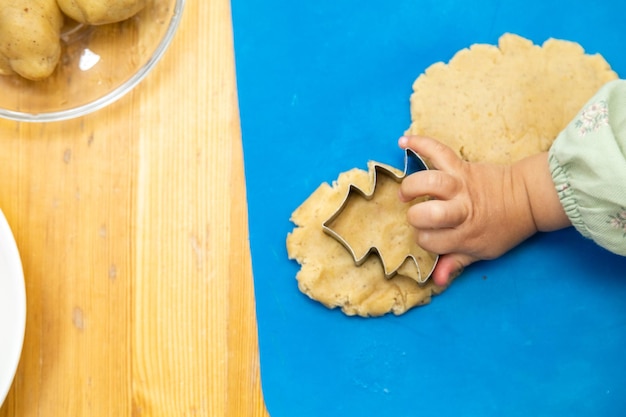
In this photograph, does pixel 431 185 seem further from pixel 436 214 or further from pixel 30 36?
pixel 30 36

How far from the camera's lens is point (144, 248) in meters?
0.76

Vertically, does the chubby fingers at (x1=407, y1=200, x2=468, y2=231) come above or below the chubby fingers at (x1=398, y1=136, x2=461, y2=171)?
below

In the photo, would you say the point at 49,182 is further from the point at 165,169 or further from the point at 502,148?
the point at 502,148

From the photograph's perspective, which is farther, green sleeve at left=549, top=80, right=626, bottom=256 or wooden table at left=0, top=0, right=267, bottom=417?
wooden table at left=0, top=0, right=267, bottom=417

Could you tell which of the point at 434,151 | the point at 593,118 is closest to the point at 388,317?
the point at 434,151

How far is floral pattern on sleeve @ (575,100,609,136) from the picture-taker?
640 mm

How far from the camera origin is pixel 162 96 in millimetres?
779

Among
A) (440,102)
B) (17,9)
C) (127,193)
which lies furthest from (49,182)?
(440,102)

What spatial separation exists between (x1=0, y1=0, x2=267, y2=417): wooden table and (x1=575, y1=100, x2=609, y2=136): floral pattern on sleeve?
1.20 ft

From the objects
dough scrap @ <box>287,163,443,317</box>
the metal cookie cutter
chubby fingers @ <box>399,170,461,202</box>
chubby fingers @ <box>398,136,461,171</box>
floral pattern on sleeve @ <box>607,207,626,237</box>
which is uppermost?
floral pattern on sleeve @ <box>607,207,626,237</box>

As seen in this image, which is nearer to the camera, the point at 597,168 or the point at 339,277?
the point at 597,168

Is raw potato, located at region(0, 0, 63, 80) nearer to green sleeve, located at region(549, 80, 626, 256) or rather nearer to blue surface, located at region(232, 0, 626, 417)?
blue surface, located at region(232, 0, 626, 417)

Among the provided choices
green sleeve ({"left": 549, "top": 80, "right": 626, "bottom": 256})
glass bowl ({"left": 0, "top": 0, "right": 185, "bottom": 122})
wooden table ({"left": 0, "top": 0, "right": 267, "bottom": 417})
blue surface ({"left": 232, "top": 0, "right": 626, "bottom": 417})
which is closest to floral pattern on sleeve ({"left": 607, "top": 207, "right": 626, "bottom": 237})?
green sleeve ({"left": 549, "top": 80, "right": 626, "bottom": 256})

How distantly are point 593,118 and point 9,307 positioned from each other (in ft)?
2.05
